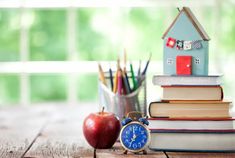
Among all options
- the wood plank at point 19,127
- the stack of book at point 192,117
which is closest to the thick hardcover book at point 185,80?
the stack of book at point 192,117

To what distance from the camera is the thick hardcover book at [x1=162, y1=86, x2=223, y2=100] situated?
1399 mm

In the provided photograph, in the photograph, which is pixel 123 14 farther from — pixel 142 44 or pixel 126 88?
pixel 126 88

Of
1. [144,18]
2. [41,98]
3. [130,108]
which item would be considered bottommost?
[41,98]

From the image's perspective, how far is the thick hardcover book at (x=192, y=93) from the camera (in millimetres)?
1399

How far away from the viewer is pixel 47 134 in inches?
69.0

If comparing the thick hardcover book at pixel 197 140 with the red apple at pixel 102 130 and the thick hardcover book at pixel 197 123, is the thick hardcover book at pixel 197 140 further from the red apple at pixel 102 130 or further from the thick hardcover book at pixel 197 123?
the red apple at pixel 102 130

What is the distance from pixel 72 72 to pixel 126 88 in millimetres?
3086

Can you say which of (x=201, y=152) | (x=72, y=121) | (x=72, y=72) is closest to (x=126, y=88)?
(x=201, y=152)

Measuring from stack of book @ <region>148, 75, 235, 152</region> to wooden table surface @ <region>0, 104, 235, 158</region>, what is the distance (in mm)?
30

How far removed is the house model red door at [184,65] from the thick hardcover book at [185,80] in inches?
1.1

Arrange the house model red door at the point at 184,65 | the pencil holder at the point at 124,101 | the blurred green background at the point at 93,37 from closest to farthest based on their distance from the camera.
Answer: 1. the house model red door at the point at 184,65
2. the pencil holder at the point at 124,101
3. the blurred green background at the point at 93,37

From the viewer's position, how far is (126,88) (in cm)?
160

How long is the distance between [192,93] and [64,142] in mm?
433

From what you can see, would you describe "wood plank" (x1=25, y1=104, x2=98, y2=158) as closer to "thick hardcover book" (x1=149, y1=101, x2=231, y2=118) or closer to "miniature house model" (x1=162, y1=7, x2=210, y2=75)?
"thick hardcover book" (x1=149, y1=101, x2=231, y2=118)
